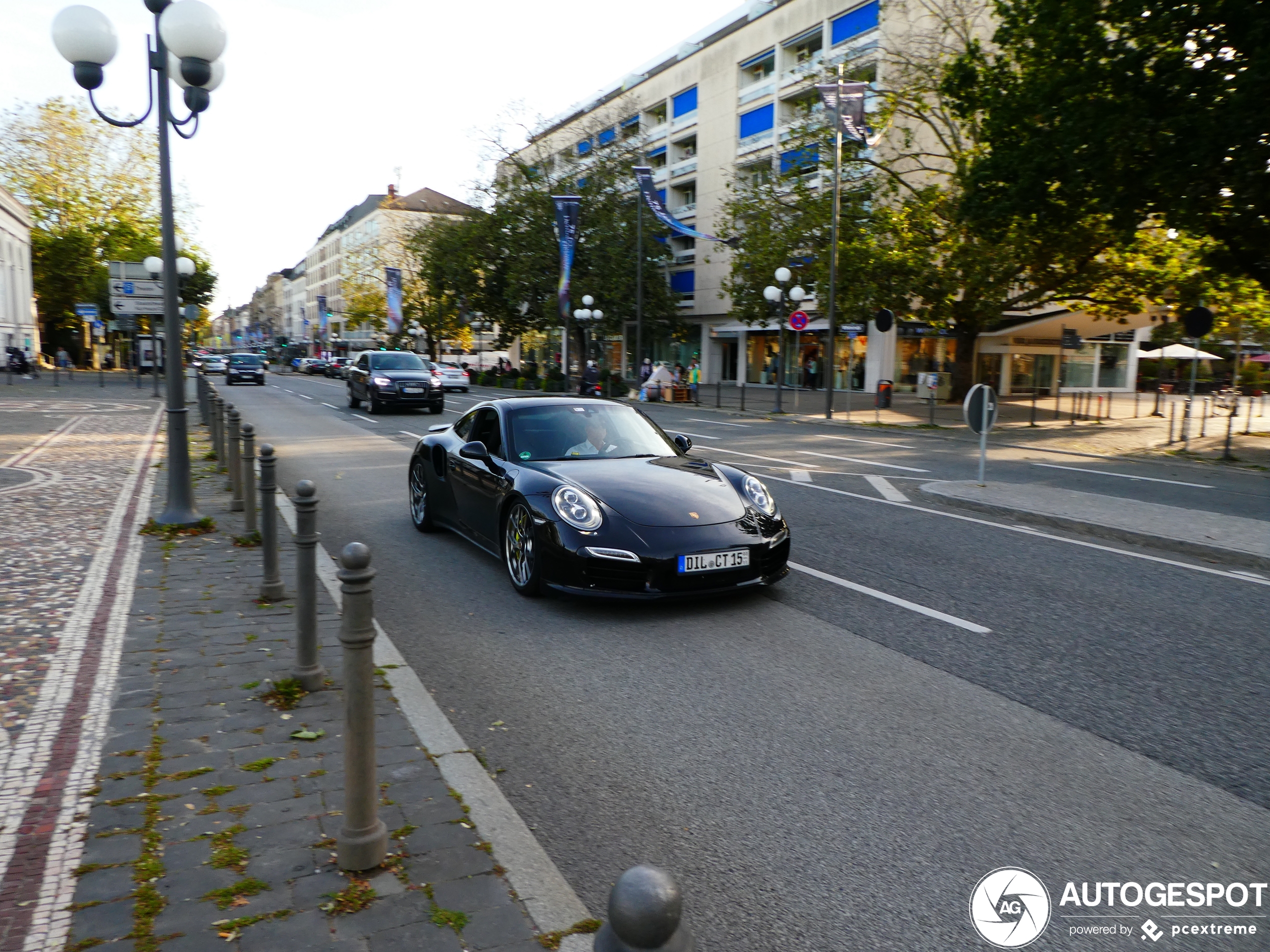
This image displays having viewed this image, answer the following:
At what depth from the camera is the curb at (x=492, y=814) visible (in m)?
2.71

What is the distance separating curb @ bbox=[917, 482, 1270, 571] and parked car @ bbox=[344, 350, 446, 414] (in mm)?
17588

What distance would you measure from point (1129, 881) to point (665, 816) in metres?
1.55

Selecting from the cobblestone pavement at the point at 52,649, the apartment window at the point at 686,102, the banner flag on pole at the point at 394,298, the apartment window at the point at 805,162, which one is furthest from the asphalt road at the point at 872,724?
the banner flag on pole at the point at 394,298

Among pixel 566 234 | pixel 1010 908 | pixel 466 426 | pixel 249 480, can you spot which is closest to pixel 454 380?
pixel 566 234

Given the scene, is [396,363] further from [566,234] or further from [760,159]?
[760,159]

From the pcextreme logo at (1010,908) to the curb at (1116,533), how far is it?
6068 mm

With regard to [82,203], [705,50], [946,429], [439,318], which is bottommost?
[946,429]

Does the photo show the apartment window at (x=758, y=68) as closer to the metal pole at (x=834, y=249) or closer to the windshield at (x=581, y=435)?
the metal pole at (x=834, y=249)

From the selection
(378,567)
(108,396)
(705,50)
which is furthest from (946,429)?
(705,50)

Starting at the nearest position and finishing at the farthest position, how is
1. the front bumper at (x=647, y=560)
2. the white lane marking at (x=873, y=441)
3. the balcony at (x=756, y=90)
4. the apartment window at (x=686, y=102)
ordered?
the front bumper at (x=647, y=560) → the white lane marking at (x=873, y=441) → the balcony at (x=756, y=90) → the apartment window at (x=686, y=102)

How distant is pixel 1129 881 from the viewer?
2.94m

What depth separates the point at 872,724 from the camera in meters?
4.16

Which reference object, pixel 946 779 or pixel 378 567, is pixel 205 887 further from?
pixel 378 567

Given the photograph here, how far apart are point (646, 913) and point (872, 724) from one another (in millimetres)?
2592
